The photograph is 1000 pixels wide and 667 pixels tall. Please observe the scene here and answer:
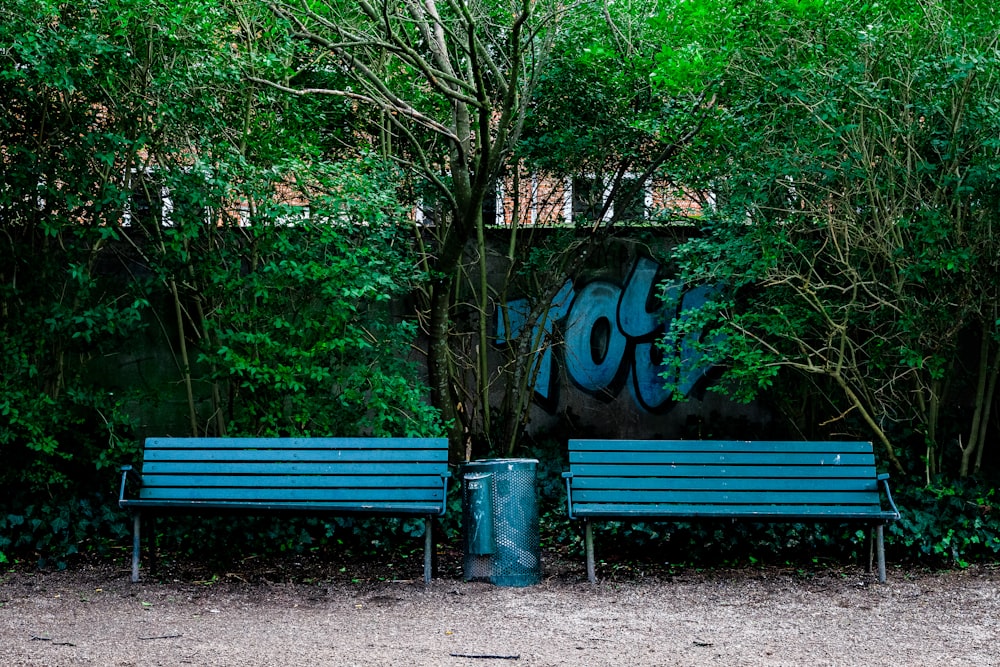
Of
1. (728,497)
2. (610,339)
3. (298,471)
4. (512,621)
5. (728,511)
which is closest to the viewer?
(512,621)

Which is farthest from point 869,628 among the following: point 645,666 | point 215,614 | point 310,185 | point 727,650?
point 310,185

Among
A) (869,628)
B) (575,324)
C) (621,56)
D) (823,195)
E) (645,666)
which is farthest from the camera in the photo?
(575,324)

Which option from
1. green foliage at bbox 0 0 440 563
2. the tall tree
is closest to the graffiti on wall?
the tall tree

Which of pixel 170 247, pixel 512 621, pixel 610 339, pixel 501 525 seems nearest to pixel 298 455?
pixel 501 525

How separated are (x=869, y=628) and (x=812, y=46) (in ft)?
11.3

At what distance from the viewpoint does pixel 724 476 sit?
19.9 ft

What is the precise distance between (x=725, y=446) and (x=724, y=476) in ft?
0.63

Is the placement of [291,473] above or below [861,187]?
below

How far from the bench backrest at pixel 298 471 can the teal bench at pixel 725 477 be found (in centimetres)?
93

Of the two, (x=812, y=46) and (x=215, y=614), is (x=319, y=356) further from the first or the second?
(x=812, y=46)

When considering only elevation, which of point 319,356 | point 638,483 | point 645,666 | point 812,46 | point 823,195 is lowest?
point 645,666

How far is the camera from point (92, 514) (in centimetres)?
678

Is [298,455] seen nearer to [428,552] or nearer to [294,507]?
[294,507]

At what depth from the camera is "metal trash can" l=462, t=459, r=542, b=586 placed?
18.7 feet
